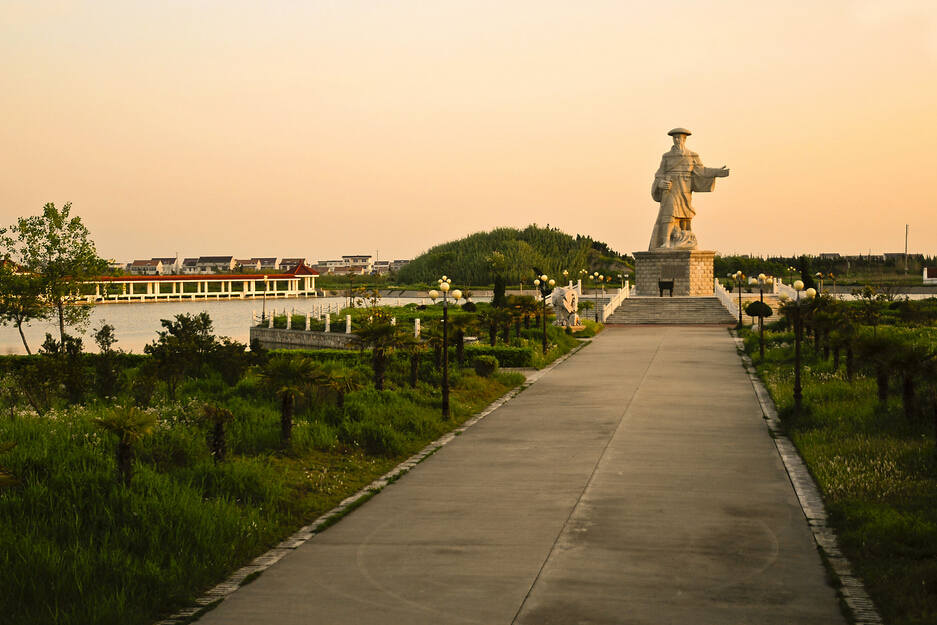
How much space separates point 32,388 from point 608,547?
15.1 meters

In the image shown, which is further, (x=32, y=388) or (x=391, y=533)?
(x=32, y=388)


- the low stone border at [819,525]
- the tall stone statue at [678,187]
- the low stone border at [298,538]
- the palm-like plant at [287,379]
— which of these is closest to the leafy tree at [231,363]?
the palm-like plant at [287,379]

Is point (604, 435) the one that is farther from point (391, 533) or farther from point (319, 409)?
point (391, 533)

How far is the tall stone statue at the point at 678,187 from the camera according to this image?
65875 millimetres

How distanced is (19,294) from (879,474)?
122ft

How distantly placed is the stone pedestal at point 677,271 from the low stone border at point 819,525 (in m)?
45.7

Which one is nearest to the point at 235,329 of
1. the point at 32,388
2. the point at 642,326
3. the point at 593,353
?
the point at 642,326

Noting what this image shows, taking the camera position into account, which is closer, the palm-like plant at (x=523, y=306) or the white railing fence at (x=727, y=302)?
the palm-like plant at (x=523, y=306)

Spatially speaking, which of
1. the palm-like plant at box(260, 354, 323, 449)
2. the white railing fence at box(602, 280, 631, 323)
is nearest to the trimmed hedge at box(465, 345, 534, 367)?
the palm-like plant at box(260, 354, 323, 449)

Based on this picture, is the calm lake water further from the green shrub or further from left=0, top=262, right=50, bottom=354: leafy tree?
the green shrub

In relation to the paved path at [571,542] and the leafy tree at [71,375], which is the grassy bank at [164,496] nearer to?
the paved path at [571,542]

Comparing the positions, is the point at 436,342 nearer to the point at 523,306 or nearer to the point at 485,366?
the point at 485,366

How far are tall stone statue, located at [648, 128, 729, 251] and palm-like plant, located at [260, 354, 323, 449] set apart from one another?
5384cm

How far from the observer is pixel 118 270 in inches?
1639
